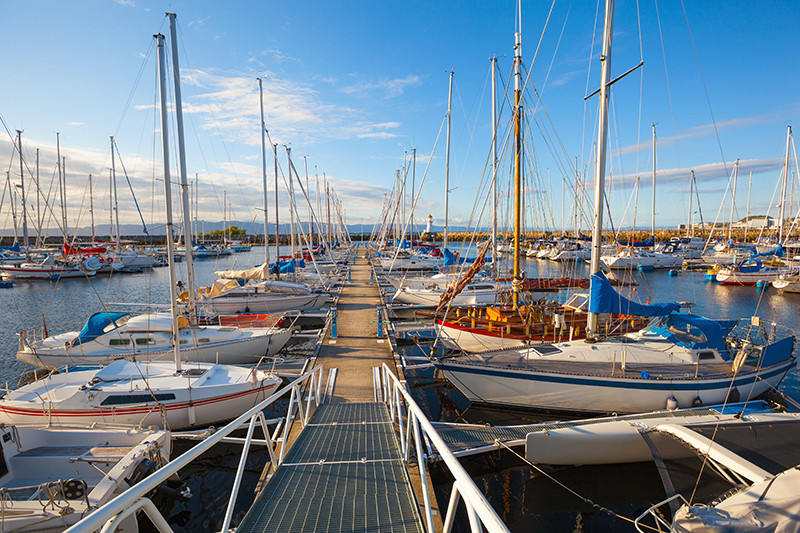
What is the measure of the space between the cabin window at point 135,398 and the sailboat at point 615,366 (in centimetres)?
747

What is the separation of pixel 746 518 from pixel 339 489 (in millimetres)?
5095

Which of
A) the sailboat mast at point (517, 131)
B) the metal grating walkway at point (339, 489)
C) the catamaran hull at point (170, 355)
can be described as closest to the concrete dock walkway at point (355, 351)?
the catamaran hull at point (170, 355)

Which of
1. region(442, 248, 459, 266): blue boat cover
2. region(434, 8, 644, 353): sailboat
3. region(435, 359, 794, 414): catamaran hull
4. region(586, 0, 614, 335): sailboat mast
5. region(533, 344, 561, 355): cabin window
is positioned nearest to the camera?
region(435, 359, 794, 414): catamaran hull

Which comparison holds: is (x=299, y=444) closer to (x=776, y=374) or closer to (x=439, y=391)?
(x=439, y=391)

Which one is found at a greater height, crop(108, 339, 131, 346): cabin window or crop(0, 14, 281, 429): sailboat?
crop(108, 339, 131, 346): cabin window

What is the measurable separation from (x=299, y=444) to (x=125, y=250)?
6744 cm

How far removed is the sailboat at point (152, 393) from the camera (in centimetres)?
939

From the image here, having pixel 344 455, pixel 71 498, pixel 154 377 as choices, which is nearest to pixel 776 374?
pixel 344 455

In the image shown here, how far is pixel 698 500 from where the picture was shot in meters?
5.88

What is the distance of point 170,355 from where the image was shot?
44.8ft

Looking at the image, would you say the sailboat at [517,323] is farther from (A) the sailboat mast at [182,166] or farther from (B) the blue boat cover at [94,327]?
(B) the blue boat cover at [94,327]

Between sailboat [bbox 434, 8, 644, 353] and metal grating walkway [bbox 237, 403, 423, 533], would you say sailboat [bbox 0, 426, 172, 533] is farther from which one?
sailboat [bbox 434, 8, 644, 353]

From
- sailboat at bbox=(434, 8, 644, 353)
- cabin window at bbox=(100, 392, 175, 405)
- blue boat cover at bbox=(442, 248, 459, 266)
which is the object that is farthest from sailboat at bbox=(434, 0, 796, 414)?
blue boat cover at bbox=(442, 248, 459, 266)

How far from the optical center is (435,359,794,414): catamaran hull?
10.4 m
